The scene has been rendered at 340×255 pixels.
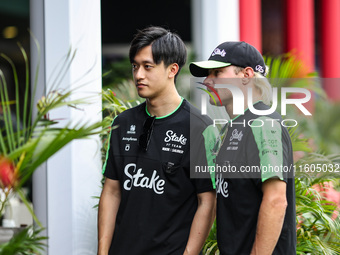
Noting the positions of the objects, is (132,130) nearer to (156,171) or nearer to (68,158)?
(156,171)

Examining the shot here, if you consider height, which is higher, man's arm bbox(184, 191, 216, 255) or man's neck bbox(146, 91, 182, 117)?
man's neck bbox(146, 91, 182, 117)

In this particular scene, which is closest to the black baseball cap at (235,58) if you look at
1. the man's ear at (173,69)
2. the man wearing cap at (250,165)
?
the man wearing cap at (250,165)

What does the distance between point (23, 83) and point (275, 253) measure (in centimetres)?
236

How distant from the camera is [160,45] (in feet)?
9.71

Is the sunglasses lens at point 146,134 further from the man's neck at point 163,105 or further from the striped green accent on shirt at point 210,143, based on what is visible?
the striped green accent on shirt at point 210,143

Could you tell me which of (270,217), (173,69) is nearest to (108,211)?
(173,69)

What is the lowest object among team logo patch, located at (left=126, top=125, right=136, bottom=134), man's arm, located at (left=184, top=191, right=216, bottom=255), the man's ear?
man's arm, located at (left=184, top=191, right=216, bottom=255)

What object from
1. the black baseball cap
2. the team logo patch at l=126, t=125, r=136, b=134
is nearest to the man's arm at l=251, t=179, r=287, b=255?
the black baseball cap

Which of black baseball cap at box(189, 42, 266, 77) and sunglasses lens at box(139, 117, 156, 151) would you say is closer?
black baseball cap at box(189, 42, 266, 77)

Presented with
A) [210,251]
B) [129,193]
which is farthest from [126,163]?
[210,251]

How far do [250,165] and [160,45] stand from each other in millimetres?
825

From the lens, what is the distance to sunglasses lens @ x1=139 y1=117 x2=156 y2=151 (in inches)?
115

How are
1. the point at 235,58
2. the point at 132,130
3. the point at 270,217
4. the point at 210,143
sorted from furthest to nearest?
the point at 132,130 → the point at 210,143 → the point at 235,58 → the point at 270,217

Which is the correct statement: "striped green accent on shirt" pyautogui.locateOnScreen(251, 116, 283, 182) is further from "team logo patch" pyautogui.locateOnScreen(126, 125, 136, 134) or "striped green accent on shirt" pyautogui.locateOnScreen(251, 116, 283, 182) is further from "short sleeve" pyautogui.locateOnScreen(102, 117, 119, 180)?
"short sleeve" pyautogui.locateOnScreen(102, 117, 119, 180)
